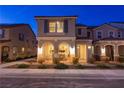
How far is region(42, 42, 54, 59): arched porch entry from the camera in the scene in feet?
70.5

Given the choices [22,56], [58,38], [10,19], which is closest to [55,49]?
[58,38]

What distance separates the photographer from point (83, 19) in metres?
52.8

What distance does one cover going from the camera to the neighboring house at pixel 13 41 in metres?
22.5

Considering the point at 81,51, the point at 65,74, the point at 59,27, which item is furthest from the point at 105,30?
the point at 65,74

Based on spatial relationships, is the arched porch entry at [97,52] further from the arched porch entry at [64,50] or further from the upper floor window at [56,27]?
the upper floor window at [56,27]

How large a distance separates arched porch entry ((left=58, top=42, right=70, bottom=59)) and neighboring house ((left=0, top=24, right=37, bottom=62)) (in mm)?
6627

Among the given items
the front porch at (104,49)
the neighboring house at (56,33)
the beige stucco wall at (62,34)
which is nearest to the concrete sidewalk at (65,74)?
the neighboring house at (56,33)

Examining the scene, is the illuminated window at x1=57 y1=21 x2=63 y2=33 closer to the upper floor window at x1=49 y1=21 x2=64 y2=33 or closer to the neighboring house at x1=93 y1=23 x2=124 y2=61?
the upper floor window at x1=49 y1=21 x2=64 y2=33

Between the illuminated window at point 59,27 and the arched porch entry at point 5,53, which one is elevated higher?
the illuminated window at point 59,27

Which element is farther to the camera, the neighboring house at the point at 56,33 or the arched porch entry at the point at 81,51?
the arched porch entry at the point at 81,51

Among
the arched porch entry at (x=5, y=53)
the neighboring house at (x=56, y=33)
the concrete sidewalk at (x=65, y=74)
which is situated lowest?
the concrete sidewalk at (x=65, y=74)

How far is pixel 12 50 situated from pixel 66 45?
24.0 ft

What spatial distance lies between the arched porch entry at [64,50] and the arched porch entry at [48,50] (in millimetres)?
1104
